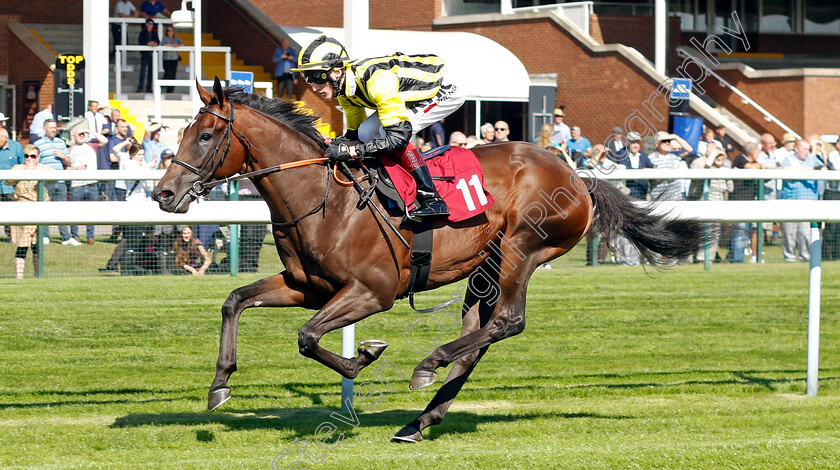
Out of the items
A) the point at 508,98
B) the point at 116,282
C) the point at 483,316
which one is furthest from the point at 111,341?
the point at 508,98

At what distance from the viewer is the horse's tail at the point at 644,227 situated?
5875mm

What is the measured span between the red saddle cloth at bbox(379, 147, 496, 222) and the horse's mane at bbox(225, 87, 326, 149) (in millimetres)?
365

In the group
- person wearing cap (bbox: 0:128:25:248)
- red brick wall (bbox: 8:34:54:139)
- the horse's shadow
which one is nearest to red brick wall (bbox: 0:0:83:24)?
red brick wall (bbox: 8:34:54:139)

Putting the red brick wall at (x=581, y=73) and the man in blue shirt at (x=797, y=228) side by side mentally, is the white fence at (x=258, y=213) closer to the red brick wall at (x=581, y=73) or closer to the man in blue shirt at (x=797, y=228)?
the man in blue shirt at (x=797, y=228)

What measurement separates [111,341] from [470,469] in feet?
13.0

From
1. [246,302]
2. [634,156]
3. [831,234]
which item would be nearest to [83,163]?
[634,156]

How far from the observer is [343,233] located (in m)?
4.88

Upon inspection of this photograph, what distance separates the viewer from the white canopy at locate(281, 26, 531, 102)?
20969 millimetres

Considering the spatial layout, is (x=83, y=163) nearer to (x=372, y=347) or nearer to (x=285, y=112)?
(x=285, y=112)

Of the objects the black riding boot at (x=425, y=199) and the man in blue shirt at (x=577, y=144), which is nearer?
the black riding boot at (x=425, y=199)

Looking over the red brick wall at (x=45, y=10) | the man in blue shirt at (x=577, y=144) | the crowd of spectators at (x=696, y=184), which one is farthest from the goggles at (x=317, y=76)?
the red brick wall at (x=45, y=10)

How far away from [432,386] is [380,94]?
230cm

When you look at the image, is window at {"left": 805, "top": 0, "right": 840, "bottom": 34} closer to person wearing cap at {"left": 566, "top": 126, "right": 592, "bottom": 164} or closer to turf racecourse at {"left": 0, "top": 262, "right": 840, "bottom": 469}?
person wearing cap at {"left": 566, "top": 126, "right": 592, "bottom": 164}

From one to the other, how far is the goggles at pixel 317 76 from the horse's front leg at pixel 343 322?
0.90 m
